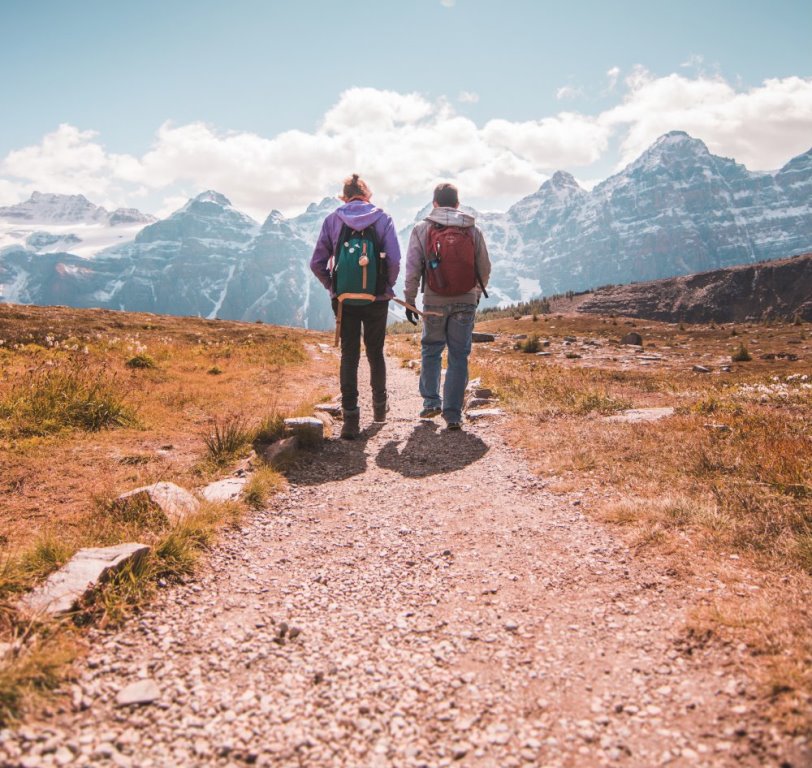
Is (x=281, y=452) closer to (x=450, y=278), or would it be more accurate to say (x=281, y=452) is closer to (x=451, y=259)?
(x=450, y=278)

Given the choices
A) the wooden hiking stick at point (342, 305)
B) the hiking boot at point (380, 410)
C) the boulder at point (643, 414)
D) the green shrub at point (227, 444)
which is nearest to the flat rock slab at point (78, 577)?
the green shrub at point (227, 444)

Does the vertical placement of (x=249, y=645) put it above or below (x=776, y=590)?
below

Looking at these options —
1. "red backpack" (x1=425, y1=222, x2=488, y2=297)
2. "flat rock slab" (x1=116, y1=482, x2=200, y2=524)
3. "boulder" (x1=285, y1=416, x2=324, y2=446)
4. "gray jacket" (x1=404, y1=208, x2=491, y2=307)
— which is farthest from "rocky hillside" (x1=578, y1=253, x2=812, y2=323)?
"flat rock slab" (x1=116, y1=482, x2=200, y2=524)

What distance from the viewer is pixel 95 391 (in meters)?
8.23

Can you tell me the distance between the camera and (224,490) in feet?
18.8

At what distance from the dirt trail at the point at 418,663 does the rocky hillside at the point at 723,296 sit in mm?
149210

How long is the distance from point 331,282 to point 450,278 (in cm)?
212

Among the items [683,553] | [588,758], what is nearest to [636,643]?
[588,758]

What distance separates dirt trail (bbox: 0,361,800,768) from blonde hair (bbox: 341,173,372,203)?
5.85 meters

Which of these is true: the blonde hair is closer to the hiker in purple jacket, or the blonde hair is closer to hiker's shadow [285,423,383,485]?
the hiker in purple jacket

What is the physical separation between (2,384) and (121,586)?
25.2ft

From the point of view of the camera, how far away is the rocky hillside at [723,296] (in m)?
136

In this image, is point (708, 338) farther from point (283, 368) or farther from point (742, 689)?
point (742, 689)

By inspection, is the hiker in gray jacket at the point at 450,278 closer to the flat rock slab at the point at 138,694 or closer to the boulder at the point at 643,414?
the boulder at the point at 643,414
